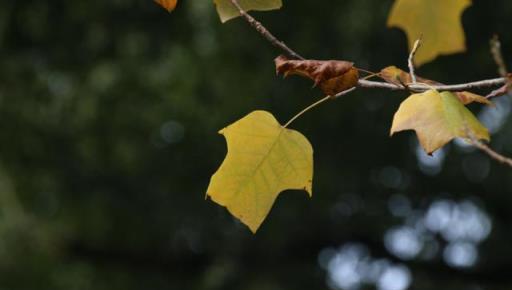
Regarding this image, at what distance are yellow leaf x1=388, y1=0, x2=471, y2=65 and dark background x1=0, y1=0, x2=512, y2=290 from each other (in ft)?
11.8

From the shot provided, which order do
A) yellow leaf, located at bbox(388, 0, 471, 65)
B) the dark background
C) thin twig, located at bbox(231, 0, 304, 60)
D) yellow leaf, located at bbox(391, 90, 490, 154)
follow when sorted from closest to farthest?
yellow leaf, located at bbox(391, 90, 490, 154)
thin twig, located at bbox(231, 0, 304, 60)
yellow leaf, located at bbox(388, 0, 471, 65)
the dark background

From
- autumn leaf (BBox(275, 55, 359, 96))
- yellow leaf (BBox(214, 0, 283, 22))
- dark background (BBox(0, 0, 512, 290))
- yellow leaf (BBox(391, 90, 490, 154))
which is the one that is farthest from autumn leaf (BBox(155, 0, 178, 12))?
dark background (BBox(0, 0, 512, 290))

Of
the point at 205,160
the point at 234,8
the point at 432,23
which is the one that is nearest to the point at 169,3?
the point at 234,8

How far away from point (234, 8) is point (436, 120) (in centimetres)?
34

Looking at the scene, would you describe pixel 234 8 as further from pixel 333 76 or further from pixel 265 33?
pixel 333 76

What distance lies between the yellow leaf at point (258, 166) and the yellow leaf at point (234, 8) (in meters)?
0.14

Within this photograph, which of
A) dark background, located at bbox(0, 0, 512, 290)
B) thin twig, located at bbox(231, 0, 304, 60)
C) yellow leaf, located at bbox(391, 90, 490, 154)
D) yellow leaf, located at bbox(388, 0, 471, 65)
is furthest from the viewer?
dark background, located at bbox(0, 0, 512, 290)

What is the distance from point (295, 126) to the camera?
19.3 ft

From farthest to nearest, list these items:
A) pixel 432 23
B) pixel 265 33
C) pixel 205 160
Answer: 1. pixel 205 160
2. pixel 432 23
3. pixel 265 33

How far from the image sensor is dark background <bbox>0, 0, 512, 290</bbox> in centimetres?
596

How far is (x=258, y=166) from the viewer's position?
1281mm

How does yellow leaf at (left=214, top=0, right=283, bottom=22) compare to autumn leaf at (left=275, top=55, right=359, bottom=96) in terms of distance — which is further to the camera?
yellow leaf at (left=214, top=0, right=283, bottom=22)

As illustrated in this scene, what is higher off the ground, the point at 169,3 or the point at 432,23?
the point at 169,3

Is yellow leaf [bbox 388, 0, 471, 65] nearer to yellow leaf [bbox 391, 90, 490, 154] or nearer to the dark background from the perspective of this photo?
yellow leaf [bbox 391, 90, 490, 154]
